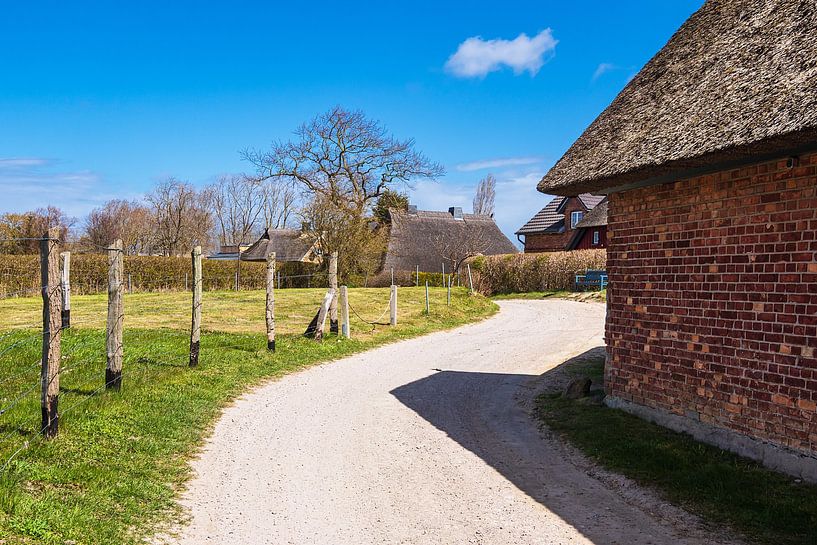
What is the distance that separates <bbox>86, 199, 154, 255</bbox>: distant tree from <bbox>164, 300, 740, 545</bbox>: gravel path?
61.1 m

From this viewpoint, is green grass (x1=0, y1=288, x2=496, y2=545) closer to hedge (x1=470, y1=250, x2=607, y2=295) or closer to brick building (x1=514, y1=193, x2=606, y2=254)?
hedge (x1=470, y1=250, x2=607, y2=295)

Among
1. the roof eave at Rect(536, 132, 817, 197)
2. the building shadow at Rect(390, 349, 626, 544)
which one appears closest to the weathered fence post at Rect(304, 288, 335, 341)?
the building shadow at Rect(390, 349, 626, 544)

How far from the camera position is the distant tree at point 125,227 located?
6562 cm

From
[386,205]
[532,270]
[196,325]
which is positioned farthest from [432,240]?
[196,325]

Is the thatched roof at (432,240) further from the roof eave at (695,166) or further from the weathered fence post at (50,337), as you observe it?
the weathered fence post at (50,337)

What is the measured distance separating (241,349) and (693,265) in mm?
9128

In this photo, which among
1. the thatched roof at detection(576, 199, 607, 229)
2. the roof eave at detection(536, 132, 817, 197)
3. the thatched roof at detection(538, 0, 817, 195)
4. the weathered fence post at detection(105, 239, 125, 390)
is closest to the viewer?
the roof eave at detection(536, 132, 817, 197)

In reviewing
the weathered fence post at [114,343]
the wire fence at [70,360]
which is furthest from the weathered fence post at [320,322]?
the weathered fence post at [114,343]

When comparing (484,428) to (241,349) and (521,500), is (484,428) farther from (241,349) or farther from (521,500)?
(241,349)

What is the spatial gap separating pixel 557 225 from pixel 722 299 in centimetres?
4057

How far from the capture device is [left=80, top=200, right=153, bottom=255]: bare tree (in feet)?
215

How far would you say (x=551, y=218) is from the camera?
47.3 meters

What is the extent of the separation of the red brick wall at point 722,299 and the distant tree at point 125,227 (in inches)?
2513

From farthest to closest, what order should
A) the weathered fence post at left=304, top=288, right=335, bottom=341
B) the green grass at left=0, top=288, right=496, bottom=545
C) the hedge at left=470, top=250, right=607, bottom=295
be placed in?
the hedge at left=470, top=250, right=607, bottom=295, the weathered fence post at left=304, top=288, right=335, bottom=341, the green grass at left=0, top=288, right=496, bottom=545
